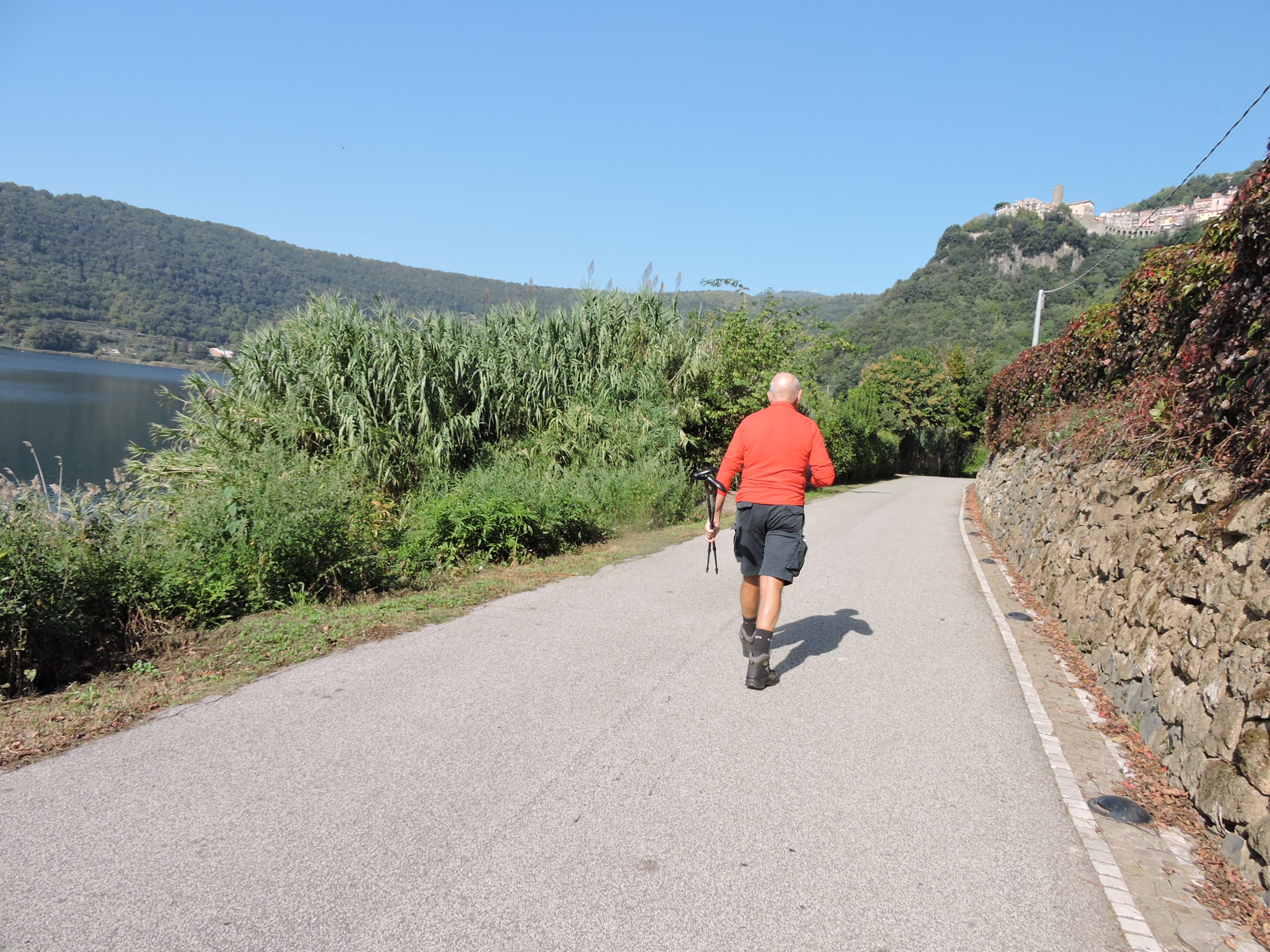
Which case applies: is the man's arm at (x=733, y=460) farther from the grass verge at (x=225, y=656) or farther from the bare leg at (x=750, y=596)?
the grass verge at (x=225, y=656)

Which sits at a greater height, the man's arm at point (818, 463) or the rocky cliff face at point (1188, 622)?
the man's arm at point (818, 463)

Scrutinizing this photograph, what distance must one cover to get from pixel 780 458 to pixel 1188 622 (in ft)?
8.60

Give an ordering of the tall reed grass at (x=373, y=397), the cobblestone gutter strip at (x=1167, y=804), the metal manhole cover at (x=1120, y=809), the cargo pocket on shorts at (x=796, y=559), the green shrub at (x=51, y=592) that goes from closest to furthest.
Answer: the cobblestone gutter strip at (x=1167, y=804), the metal manhole cover at (x=1120, y=809), the green shrub at (x=51, y=592), the cargo pocket on shorts at (x=796, y=559), the tall reed grass at (x=373, y=397)

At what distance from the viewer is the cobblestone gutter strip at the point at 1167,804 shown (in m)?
2.96

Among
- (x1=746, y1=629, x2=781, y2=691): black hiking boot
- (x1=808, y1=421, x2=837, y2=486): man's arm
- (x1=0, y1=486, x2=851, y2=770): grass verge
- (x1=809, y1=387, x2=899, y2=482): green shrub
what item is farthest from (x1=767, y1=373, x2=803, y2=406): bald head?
(x1=809, y1=387, x2=899, y2=482): green shrub

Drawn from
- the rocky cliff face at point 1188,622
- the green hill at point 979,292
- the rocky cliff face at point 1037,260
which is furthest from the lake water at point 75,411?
the rocky cliff face at point 1037,260

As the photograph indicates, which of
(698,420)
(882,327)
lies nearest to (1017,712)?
(698,420)

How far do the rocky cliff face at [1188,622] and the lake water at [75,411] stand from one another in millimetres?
8771

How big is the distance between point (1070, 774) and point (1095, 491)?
13.8ft

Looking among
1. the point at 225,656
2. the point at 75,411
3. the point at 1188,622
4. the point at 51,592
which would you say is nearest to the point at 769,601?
the point at 1188,622

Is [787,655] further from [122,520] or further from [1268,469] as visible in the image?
[122,520]

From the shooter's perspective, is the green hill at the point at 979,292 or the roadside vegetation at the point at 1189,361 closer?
the roadside vegetation at the point at 1189,361

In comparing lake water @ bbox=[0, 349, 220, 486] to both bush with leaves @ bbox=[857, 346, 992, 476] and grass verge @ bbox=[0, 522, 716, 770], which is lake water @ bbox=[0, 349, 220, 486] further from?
bush with leaves @ bbox=[857, 346, 992, 476]

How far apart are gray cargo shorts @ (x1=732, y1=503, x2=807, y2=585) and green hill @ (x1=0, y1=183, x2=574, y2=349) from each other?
2436 centimetres
